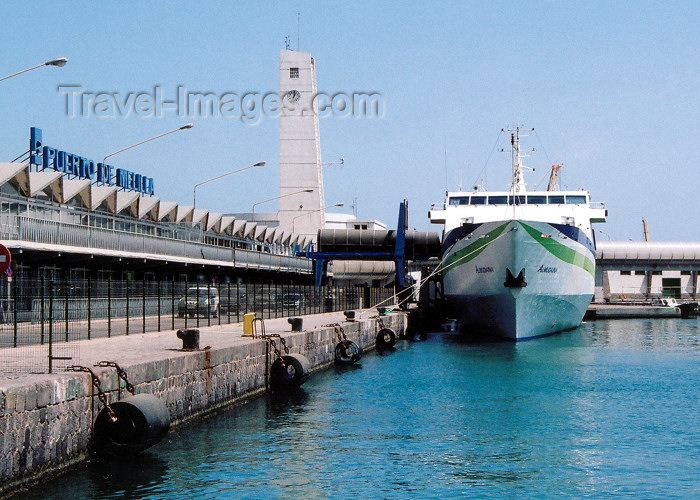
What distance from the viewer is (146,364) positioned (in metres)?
18.8

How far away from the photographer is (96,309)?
27.4m

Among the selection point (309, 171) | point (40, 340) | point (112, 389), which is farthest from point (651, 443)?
point (309, 171)

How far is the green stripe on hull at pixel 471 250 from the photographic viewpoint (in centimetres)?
4838

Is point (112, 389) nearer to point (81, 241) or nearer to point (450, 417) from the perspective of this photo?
point (450, 417)

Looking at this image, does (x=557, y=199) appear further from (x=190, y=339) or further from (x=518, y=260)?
(x=190, y=339)

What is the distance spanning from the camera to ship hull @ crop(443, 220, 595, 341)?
47.8m

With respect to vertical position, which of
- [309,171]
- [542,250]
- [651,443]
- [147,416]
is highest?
[309,171]

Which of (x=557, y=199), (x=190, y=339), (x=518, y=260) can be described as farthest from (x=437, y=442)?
(x=557, y=199)

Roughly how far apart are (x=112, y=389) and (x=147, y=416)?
116 centimetres

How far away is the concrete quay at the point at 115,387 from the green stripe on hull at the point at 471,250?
17152 millimetres

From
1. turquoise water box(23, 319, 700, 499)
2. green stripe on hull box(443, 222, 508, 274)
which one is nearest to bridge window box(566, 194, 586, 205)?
green stripe on hull box(443, 222, 508, 274)

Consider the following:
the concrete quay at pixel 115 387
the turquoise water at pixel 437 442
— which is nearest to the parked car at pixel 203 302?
the concrete quay at pixel 115 387

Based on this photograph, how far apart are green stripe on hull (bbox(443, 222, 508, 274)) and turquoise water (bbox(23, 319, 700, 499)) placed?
14.2 metres

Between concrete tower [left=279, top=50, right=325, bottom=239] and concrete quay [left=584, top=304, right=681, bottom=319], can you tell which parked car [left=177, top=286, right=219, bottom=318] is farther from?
concrete tower [left=279, top=50, right=325, bottom=239]
